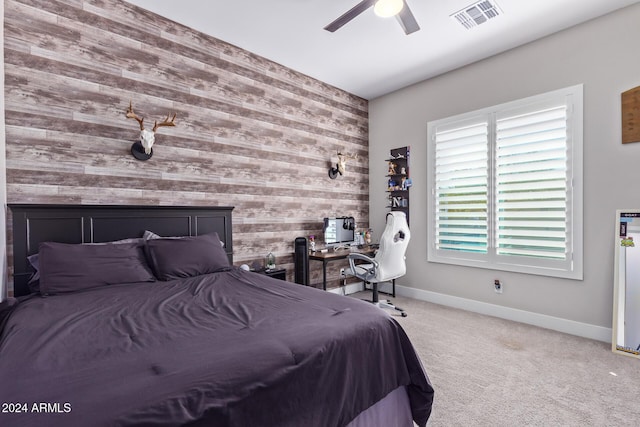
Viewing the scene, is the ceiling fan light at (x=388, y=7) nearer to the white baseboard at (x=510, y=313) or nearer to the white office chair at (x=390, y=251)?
the white office chair at (x=390, y=251)

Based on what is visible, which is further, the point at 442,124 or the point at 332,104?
the point at 332,104

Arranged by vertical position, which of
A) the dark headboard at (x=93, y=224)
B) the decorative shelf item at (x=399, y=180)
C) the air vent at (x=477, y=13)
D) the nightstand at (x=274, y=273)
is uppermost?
the air vent at (x=477, y=13)

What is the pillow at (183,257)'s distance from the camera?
236cm

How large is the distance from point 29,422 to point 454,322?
134 inches

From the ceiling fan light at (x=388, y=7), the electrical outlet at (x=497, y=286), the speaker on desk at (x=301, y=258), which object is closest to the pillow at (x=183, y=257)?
the speaker on desk at (x=301, y=258)

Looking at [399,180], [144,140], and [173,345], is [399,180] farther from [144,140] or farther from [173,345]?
[173,345]

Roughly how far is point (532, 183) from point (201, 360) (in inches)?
136

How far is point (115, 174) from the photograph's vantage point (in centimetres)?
264

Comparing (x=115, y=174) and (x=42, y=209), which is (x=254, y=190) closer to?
(x=115, y=174)

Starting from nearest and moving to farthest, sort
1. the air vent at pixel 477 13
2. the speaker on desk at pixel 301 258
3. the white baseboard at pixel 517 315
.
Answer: the air vent at pixel 477 13 → the white baseboard at pixel 517 315 → the speaker on desk at pixel 301 258

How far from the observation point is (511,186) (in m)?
3.33

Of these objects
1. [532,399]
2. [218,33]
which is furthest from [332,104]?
[532,399]

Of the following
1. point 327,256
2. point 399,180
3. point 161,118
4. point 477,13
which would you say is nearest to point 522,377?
point 327,256

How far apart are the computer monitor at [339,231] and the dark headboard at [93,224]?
1353mm
